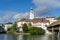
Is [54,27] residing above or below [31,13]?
below

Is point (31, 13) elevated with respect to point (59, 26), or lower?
elevated

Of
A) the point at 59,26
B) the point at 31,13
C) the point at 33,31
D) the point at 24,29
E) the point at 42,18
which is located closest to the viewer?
the point at 59,26

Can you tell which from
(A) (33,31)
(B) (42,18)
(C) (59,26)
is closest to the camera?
(C) (59,26)

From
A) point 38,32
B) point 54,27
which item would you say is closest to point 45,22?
point 38,32

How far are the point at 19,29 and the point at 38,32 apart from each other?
4334 centimetres

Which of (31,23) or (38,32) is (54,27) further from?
(31,23)

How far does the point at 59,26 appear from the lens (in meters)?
72.9

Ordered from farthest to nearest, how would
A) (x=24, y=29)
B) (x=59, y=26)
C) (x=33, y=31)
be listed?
(x=24, y=29) → (x=33, y=31) → (x=59, y=26)

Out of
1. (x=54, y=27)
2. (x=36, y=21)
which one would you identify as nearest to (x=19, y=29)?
(x=36, y=21)

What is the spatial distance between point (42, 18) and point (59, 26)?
84.7 m

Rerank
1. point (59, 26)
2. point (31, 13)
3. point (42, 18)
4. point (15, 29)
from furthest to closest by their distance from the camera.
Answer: point (31, 13), point (42, 18), point (15, 29), point (59, 26)

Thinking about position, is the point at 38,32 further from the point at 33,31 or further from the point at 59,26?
the point at 59,26

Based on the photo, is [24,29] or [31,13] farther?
[31,13]

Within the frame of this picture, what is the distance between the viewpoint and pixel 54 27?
253 ft
